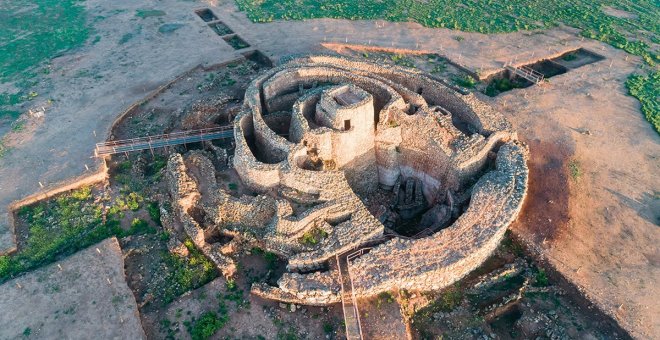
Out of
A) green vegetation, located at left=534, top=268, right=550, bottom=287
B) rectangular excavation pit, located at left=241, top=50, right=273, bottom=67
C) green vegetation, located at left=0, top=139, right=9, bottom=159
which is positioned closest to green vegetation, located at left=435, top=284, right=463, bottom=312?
green vegetation, located at left=534, top=268, right=550, bottom=287

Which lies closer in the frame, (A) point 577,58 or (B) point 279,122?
(B) point 279,122

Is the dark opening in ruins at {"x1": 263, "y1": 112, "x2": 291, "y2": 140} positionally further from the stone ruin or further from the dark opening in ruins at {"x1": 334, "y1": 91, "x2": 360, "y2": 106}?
the dark opening in ruins at {"x1": 334, "y1": 91, "x2": 360, "y2": 106}

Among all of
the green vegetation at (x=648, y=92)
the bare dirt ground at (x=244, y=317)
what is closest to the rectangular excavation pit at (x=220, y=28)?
the bare dirt ground at (x=244, y=317)

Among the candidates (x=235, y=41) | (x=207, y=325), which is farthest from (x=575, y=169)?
(x=235, y=41)

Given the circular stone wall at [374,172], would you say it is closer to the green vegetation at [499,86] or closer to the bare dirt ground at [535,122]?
the bare dirt ground at [535,122]

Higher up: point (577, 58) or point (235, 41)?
point (577, 58)

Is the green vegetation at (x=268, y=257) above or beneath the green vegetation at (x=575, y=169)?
beneath

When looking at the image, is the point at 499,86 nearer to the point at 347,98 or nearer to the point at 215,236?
the point at 347,98
